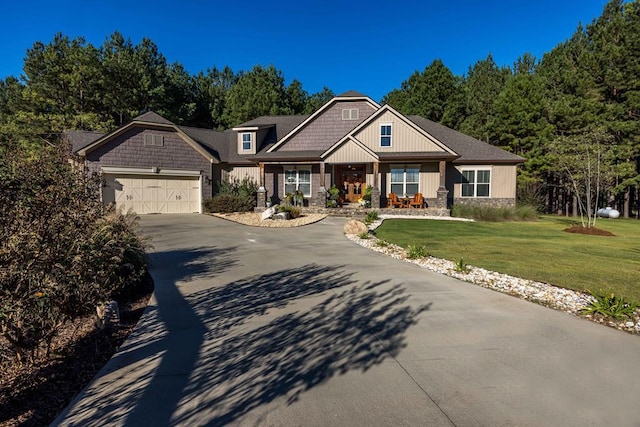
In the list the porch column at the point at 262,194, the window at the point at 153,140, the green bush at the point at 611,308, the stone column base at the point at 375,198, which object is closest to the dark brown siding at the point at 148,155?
the window at the point at 153,140

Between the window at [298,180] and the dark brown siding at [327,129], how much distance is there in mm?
1547

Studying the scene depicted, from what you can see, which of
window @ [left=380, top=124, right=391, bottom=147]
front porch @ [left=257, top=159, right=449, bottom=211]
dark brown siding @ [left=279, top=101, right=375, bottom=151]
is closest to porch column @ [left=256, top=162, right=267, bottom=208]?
front porch @ [left=257, top=159, right=449, bottom=211]

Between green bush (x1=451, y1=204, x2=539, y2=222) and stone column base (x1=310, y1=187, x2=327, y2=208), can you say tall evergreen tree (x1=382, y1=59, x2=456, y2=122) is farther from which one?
stone column base (x1=310, y1=187, x2=327, y2=208)

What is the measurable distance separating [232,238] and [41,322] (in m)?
8.82

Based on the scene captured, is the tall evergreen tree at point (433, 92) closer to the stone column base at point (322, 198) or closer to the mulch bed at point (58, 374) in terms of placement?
the stone column base at point (322, 198)

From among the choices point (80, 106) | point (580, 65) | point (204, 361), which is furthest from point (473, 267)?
point (80, 106)

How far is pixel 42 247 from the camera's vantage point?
3268 millimetres

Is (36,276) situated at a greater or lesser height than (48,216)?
lesser

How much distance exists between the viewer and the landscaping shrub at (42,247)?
304 cm

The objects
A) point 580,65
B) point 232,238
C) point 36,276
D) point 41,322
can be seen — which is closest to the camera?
point 36,276

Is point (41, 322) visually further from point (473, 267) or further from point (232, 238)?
point (232, 238)

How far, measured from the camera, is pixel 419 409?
2908 millimetres

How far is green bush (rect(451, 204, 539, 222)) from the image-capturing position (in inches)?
728

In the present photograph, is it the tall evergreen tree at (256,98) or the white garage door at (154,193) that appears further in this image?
the tall evergreen tree at (256,98)
